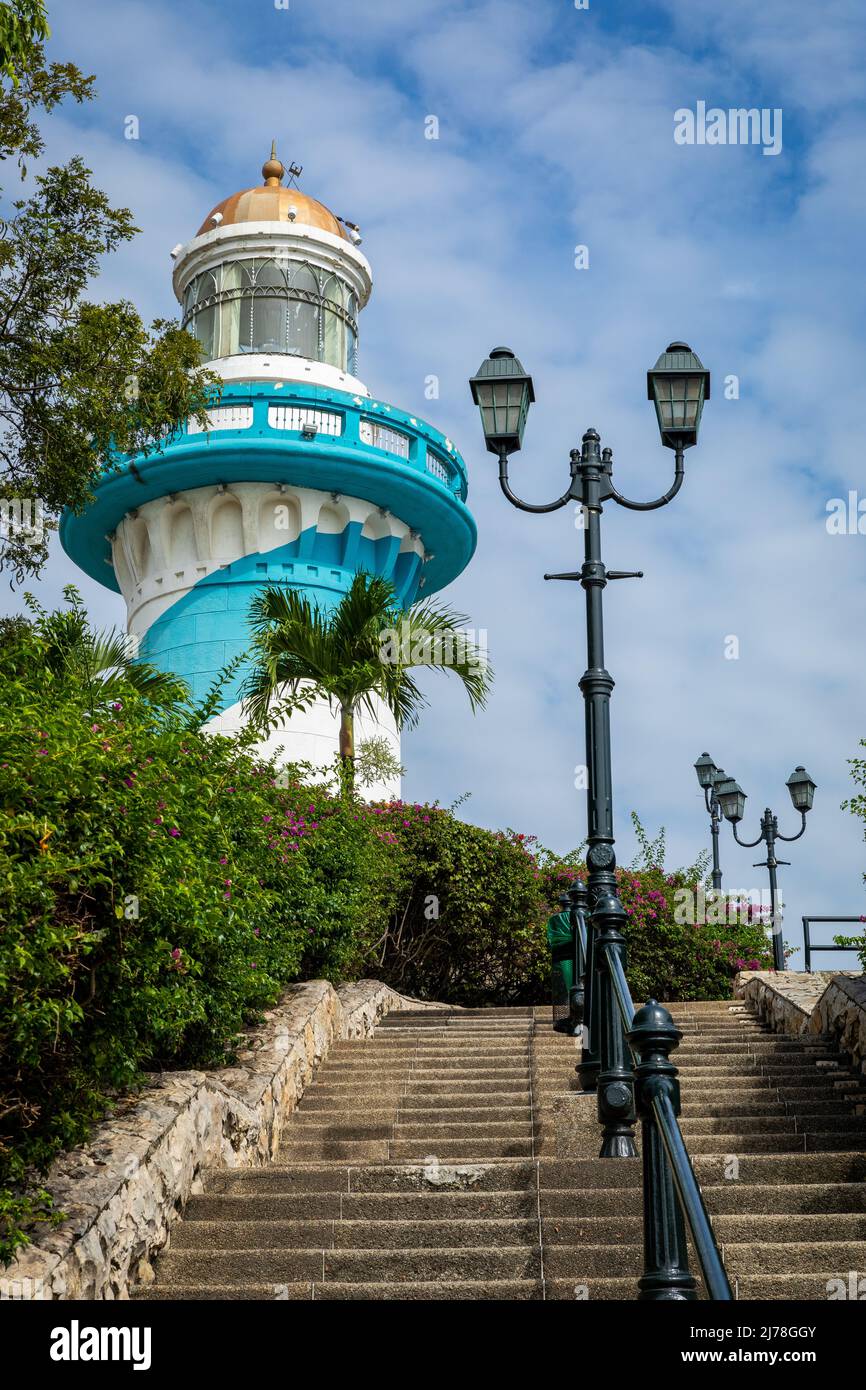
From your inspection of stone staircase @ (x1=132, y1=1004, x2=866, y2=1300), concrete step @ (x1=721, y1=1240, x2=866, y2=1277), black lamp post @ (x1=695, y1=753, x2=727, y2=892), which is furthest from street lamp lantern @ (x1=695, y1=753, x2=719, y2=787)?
concrete step @ (x1=721, y1=1240, x2=866, y2=1277)

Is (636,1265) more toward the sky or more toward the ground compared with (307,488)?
more toward the ground

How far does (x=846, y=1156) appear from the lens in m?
7.09

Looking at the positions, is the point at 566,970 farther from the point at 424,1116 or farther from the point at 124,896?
the point at 124,896

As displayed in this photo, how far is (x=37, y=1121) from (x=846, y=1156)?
3.95m

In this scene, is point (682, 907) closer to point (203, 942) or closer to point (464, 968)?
point (464, 968)

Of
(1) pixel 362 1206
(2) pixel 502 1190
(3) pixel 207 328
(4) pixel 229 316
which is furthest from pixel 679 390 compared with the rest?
(3) pixel 207 328

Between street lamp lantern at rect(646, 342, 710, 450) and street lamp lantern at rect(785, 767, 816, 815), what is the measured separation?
12.7 meters

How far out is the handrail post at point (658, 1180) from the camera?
4328mm

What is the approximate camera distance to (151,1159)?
6.17 m

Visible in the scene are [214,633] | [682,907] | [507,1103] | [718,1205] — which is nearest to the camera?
[718,1205]

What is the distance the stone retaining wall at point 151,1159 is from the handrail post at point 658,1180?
2.06 meters

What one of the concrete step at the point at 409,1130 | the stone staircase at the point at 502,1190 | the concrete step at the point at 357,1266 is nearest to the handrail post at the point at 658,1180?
the stone staircase at the point at 502,1190
